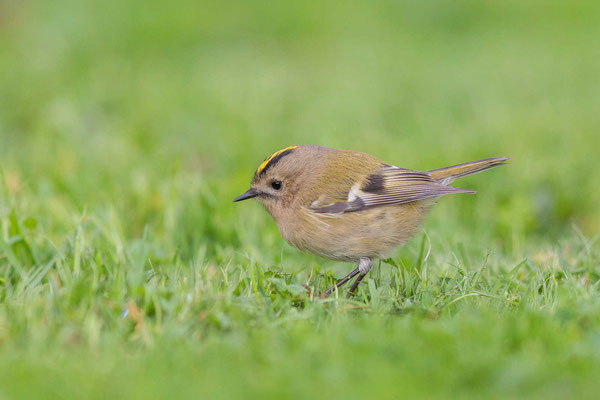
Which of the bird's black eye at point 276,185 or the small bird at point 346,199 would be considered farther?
the bird's black eye at point 276,185

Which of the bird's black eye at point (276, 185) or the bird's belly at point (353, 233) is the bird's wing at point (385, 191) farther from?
the bird's black eye at point (276, 185)

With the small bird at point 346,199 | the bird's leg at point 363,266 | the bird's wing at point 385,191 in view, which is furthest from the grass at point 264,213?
the bird's wing at point 385,191

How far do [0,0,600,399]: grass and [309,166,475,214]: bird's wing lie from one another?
39cm

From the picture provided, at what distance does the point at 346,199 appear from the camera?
5156 millimetres

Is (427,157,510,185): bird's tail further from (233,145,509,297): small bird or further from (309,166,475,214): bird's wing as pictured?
(309,166,475,214): bird's wing

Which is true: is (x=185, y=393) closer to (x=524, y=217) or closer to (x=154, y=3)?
(x=524, y=217)

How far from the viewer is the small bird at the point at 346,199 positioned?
5.02m

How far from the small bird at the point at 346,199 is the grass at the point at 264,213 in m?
0.19

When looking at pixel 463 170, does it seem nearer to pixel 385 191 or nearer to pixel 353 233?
pixel 385 191

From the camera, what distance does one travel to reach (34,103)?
9289 mm

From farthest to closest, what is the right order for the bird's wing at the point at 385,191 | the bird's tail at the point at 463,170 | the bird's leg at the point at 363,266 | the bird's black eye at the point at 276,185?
1. the bird's tail at the point at 463,170
2. the bird's black eye at the point at 276,185
3. the bird's wing at the point at 385,191
4. the bird's leg at the point at 363,266

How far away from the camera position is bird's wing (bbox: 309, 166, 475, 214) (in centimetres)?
512

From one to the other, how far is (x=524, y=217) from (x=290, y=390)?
4.31 metres

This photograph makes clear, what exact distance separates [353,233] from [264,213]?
2033 mm
